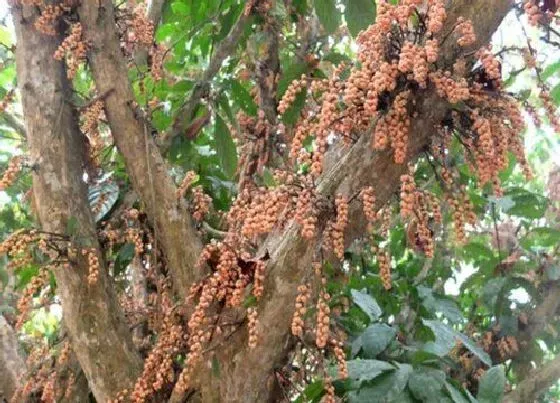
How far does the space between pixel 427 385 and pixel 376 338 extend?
33 centimetres

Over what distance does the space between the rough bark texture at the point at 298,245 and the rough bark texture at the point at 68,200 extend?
0.36 meters

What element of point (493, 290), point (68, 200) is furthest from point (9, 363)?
point (493, 290)

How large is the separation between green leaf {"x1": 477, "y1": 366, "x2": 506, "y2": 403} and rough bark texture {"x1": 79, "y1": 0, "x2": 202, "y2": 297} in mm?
939

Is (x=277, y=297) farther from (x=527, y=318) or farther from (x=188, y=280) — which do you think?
(x=527, y=318)

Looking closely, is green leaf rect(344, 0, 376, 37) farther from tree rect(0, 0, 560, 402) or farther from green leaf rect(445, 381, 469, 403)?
green leaf rect(445, 381, 469, 403)

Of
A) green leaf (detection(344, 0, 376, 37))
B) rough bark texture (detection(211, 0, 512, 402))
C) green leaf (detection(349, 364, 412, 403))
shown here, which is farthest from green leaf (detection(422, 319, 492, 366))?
green leaf (detection(344, 0, 376, 37))

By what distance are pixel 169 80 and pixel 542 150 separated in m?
2.82

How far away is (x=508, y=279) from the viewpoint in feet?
9.52

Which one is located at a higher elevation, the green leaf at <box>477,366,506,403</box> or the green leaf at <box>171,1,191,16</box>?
the green leaf at <box>171,1,191,16</box>

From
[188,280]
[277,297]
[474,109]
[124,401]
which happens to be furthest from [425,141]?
[124,401]

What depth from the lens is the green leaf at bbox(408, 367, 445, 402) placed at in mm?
1913

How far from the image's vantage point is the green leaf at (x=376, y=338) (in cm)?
220

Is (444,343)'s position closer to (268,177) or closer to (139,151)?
(268,177)

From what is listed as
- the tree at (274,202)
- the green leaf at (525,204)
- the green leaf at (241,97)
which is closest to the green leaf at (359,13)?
the tree at (274,202)
